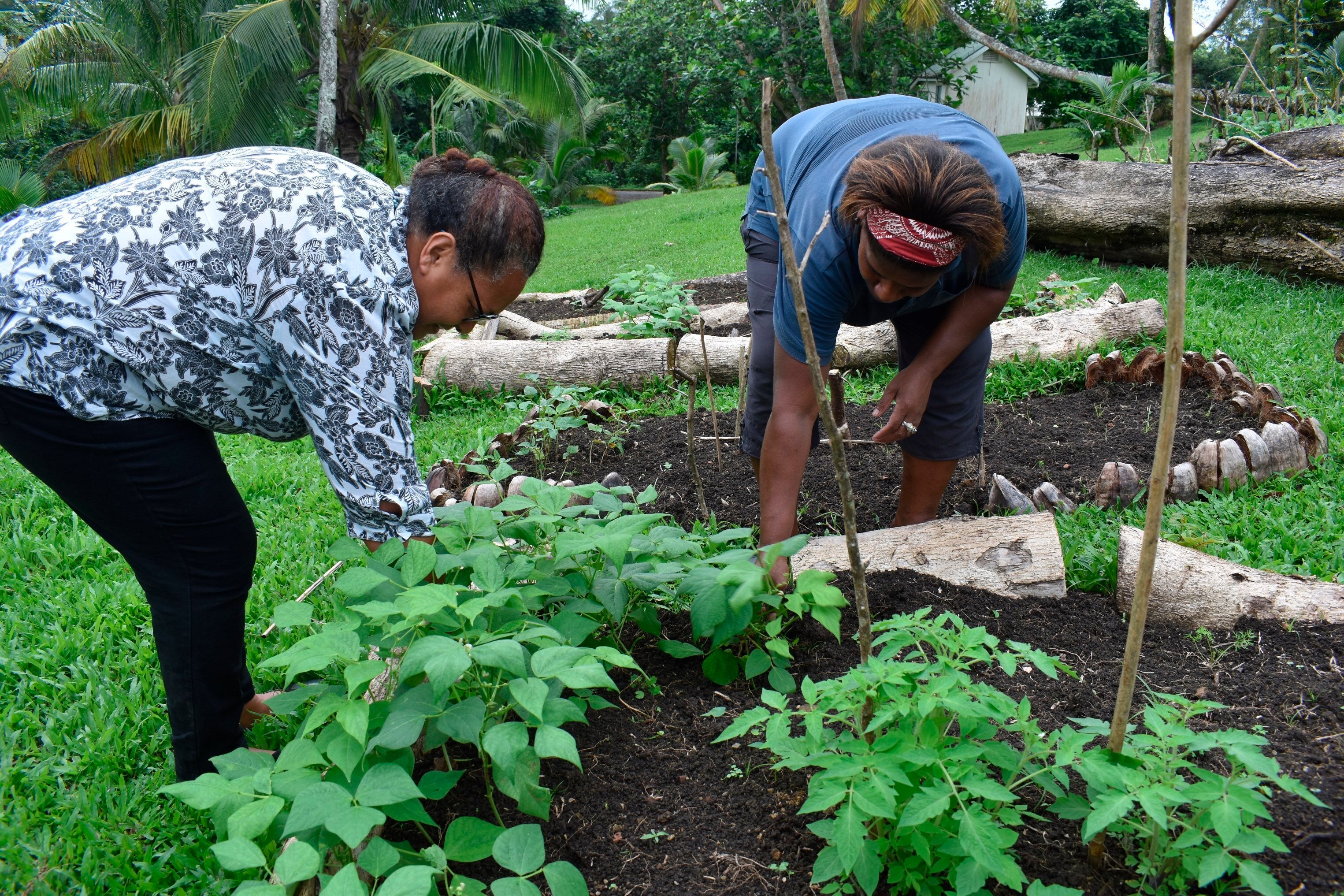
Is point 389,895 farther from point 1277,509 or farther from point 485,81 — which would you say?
point 485,81

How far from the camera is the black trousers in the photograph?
1787mm

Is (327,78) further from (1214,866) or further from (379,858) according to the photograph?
(1214,866)

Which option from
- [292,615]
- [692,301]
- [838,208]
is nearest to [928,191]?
[838,208]

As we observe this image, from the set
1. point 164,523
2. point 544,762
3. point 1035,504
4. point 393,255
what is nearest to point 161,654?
point 164,523

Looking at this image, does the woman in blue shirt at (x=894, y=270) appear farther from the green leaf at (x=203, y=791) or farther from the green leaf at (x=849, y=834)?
the green leaf at (x=203, y=791)

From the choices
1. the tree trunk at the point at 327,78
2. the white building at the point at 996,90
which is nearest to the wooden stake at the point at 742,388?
the tree trunk at the point at 327,78

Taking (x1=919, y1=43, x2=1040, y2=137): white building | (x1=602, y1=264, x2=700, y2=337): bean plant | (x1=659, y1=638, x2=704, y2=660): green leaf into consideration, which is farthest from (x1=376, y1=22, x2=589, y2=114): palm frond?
(x1=919, y1=43, x2=1040, y2=137): white building

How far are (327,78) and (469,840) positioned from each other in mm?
7813

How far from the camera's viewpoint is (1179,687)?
2.05 meters

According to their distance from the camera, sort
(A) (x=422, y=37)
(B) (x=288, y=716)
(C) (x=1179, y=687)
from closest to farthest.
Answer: (C) (x=1179, y=687), (B) (x=288, y=716), (A) (x=422, y=37)

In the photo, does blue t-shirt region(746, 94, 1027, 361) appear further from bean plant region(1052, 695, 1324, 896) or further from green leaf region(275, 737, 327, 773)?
green leaf region(275, 737, 327, 773)

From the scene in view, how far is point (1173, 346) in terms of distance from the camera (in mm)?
1218

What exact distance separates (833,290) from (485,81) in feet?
40.8

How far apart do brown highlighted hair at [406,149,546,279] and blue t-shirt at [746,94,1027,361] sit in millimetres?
618
